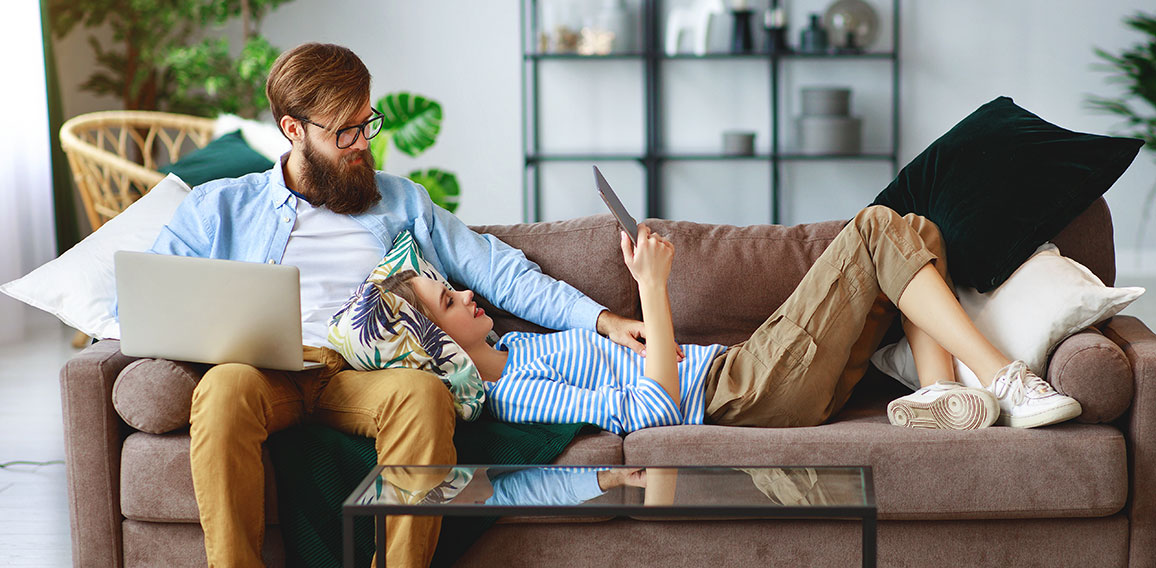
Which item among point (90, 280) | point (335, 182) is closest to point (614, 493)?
point (335, 182)

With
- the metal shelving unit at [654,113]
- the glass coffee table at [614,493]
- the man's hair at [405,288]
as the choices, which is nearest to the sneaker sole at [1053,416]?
the glass coffee table at [614,493]

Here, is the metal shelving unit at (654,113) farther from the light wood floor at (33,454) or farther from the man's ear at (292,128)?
the man's ear at (292,128)

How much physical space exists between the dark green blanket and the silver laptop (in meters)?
Answer: 0.17

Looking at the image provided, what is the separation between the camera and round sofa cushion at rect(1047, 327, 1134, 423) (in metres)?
1.79

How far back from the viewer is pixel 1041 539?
1809mm

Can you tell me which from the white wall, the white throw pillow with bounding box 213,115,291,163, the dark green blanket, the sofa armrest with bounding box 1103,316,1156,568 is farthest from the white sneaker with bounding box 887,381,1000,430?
the white wall

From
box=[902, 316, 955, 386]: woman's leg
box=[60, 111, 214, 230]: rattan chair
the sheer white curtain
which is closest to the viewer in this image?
box=[902, 316, 955, 386]: woman's leg

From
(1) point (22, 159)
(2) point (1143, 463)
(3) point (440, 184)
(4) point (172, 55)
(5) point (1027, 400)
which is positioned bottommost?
(2) point (1143, 463)

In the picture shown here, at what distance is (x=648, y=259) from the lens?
1.80m

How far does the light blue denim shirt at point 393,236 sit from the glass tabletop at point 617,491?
73 centimetres

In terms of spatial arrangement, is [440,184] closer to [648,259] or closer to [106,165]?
[106,165]

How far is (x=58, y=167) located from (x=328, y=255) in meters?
3.63

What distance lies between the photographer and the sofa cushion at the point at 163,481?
1781 millimetres

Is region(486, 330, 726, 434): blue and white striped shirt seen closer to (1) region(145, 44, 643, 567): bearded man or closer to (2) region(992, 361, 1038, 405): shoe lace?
(1) region(145, 44, 643, 567): bearded man
